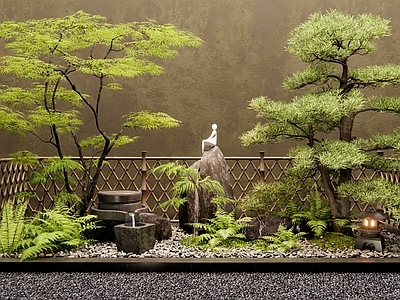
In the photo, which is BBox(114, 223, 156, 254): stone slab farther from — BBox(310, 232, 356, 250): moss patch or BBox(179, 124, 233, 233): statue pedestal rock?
BBox(310, 232, 356, 250): moss patch

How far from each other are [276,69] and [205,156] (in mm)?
2474

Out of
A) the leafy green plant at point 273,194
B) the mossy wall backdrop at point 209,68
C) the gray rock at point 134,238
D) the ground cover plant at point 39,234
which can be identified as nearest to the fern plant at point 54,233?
the ground cover plant at point 39,234

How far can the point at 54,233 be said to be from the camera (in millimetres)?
3936

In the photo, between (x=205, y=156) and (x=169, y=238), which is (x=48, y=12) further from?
(x=169, y=238)

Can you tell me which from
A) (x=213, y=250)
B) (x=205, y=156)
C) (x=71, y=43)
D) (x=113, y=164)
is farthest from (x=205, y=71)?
(x=213, y=250)

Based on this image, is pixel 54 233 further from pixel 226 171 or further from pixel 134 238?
pixel 226 171

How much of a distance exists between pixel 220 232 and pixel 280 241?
544 millimetres

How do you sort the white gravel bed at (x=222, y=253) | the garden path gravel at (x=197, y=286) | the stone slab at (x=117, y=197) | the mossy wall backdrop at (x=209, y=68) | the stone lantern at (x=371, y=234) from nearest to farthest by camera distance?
the garden path gravel at (x=197, y=286), the white gravel bed at (x=222, y=253), the stone lantern at (x=371, y=234), the stone slab at (x=117, y=197), the mossy wall backdrop at (x=209, y=68)

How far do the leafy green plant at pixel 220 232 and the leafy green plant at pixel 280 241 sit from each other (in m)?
0.17

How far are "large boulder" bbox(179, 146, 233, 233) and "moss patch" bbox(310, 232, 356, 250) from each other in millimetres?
1008

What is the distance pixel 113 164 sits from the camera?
22.2ft

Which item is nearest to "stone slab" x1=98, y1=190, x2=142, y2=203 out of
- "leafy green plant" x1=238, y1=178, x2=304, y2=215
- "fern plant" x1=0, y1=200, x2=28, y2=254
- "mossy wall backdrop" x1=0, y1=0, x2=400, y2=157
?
"fern plant" x1=0, y1=200, x2=28, y2=254

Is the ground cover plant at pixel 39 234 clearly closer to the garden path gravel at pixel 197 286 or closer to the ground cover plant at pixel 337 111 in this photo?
the garden path gravel at pixel 197 286

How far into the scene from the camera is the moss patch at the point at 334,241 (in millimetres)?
4230
